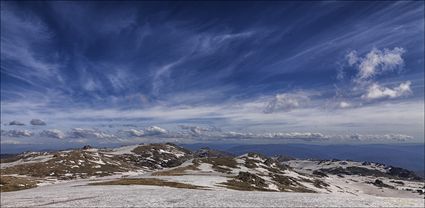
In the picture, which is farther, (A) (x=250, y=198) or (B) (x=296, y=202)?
(A) (x=250, y=198)

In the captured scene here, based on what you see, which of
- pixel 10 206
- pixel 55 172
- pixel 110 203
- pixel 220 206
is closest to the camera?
pixel 220 206

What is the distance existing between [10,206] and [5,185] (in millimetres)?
63601

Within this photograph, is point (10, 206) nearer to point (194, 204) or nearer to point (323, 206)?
point (194, 204)

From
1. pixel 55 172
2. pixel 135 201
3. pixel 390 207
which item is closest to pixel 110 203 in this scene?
pixel 135 201

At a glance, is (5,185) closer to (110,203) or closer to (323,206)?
(110,203)

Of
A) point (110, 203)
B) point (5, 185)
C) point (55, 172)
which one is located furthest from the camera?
point (55, 172)

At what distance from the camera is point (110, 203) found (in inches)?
1977

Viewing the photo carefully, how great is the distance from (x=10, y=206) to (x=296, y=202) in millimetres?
41575

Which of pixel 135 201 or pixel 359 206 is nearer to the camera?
pixel 359 206

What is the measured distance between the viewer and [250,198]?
2157 inches

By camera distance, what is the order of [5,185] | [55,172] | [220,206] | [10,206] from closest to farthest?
[220,206]
[10,206]
[5,185]
[55,172]

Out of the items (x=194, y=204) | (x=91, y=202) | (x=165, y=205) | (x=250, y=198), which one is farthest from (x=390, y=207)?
(x=91, y=202)

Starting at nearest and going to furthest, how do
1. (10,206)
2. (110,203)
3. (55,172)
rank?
1. (110,203)
2. (10,206)
3. (55,172)

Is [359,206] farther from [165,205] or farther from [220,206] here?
[165,205]
